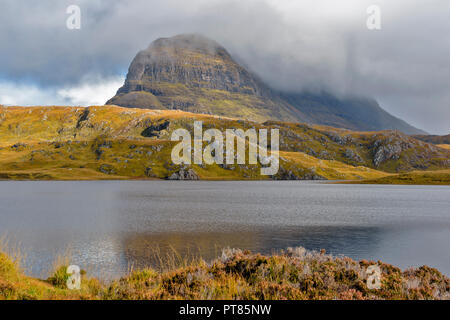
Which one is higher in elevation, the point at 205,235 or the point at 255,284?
the point at 255,284

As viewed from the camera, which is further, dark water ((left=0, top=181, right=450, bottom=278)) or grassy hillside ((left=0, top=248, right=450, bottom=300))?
dark water ((left=0, top=181, right=450, bottom=278))

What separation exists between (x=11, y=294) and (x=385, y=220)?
2596 inches

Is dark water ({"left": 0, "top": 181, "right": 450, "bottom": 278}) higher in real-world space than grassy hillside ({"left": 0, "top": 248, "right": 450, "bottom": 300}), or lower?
lower

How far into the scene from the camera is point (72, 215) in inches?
2589

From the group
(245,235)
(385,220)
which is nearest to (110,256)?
(245,235)

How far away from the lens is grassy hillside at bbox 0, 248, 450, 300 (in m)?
13.8

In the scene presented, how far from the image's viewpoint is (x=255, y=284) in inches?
622

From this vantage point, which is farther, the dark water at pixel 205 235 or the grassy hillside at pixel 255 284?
the dark water at pixel 205 235

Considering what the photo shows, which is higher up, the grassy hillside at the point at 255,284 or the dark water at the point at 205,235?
the grassy hillside at the point at 255,284

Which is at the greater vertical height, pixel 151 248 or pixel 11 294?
pixel 11 294

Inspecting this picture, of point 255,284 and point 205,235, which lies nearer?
point 255,284

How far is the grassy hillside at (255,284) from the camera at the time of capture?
45.3 ft
